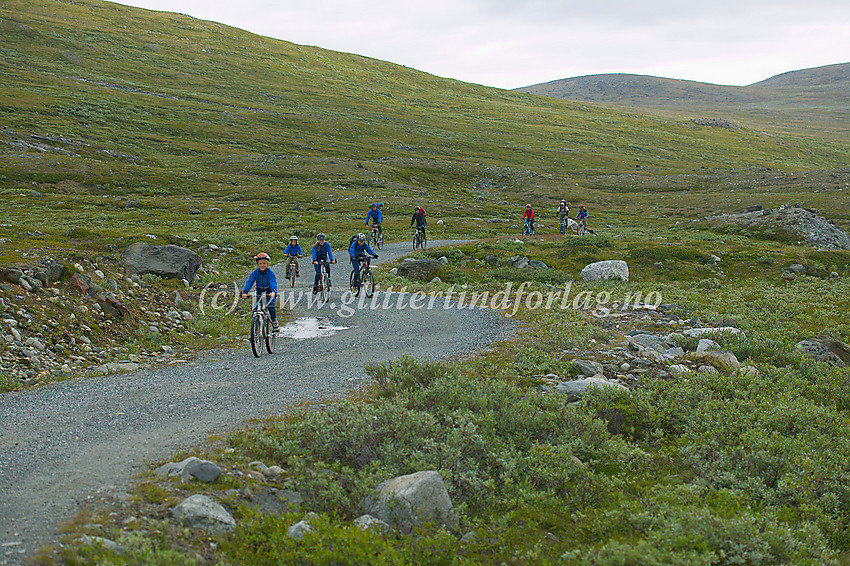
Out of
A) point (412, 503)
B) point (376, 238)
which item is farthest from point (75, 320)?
point (376, 238)

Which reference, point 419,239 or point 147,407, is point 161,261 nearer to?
point 147,407

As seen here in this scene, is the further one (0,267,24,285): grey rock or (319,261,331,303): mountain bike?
(319,261,331,303): mountain bike

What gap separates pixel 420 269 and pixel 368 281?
5.61m

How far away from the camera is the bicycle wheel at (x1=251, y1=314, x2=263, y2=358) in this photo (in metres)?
14.5

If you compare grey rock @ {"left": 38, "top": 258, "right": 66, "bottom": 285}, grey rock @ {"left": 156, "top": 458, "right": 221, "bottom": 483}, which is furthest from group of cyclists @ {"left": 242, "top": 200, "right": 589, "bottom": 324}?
grey rock @ {"left": 156, "top": 458, "right": 221, "bottom": 483}

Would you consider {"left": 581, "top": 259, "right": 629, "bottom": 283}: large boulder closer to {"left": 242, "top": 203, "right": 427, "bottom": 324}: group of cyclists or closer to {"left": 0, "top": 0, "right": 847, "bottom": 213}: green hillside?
{"left": 242, "top": 203, "right": 427, "bottom": 324}: group of cyclists

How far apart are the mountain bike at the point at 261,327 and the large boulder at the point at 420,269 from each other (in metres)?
13.2

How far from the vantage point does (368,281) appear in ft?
75.9

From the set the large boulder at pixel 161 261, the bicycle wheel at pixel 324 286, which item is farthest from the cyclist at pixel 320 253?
the large boulder at pixel 161 261

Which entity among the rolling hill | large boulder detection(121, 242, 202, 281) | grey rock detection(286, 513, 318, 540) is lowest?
grey rock detection(286, 513, 318, 540)

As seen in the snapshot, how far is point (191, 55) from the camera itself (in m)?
175

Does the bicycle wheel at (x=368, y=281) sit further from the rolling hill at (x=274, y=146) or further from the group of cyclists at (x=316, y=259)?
the rolling hill at (x=274, y=146)

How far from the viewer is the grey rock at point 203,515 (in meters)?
6.07

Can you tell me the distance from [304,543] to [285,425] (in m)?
3.16
